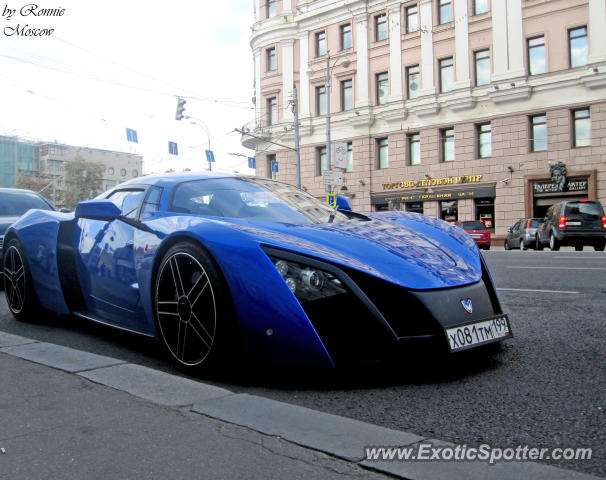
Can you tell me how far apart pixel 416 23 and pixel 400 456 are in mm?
31834

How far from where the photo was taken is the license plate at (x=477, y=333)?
2816 millimetres

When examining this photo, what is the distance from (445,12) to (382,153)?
7.79 meters

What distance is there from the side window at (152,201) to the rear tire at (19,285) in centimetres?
163

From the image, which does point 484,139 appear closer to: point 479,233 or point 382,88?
point 479,233

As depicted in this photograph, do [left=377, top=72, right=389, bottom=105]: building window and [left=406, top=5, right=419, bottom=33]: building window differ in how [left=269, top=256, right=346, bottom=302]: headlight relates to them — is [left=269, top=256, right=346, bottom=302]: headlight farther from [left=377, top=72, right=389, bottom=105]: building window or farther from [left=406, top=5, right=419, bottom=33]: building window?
[left=377, top=72, right=389, bottom=105]: building window

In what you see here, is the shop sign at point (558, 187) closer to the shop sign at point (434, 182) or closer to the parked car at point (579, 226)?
the shop sign at point (434, 182)

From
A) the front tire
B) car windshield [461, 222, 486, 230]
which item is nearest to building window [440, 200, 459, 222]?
car windshield [461, 222, 486, 230]

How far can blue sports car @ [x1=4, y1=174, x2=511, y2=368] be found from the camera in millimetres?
2818

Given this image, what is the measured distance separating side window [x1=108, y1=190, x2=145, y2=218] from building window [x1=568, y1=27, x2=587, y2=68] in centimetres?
2651

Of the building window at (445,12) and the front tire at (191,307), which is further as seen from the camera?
the building window at (445,12)

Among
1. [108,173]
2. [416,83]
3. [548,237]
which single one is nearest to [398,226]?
[548,237]

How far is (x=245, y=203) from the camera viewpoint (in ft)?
12.7

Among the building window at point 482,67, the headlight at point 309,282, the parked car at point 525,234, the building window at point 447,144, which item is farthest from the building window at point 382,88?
the headlight at point 309,282

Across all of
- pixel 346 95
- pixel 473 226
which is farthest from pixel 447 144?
pixel 346 95
